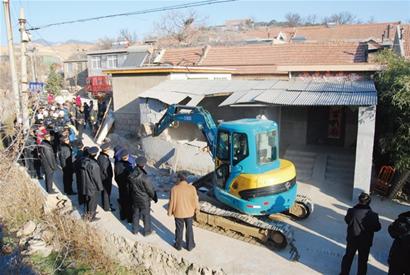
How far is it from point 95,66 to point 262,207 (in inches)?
1351

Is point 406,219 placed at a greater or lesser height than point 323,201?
greater

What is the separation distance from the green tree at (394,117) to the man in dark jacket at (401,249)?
4324 mm

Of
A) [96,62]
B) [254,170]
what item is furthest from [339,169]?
[96,62]

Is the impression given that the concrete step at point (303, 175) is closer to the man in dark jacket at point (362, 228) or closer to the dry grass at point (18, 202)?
the man in dark jacket at point (362, 228)

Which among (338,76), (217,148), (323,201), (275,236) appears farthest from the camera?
(338,76)

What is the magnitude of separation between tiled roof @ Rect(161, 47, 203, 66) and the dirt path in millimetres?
15632

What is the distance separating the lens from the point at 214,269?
6.58 metres

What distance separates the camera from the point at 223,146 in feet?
26.4

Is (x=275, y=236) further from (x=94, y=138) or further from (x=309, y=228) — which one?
(x=94, y=138)

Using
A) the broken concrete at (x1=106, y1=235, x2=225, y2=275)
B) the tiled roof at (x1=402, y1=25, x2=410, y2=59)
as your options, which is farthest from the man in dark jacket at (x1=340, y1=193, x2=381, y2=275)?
the tiled roof at (x1=402, y1=25, x2=410, y2=59)

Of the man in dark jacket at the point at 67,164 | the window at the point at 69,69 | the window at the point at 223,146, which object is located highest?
the window at the point at 69,69

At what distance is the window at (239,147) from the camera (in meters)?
7.52

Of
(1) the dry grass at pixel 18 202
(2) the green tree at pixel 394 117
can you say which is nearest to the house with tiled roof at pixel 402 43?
(2) the green tree at pixel 394 117

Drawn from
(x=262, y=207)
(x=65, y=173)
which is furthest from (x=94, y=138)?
(x=262, y=207)
